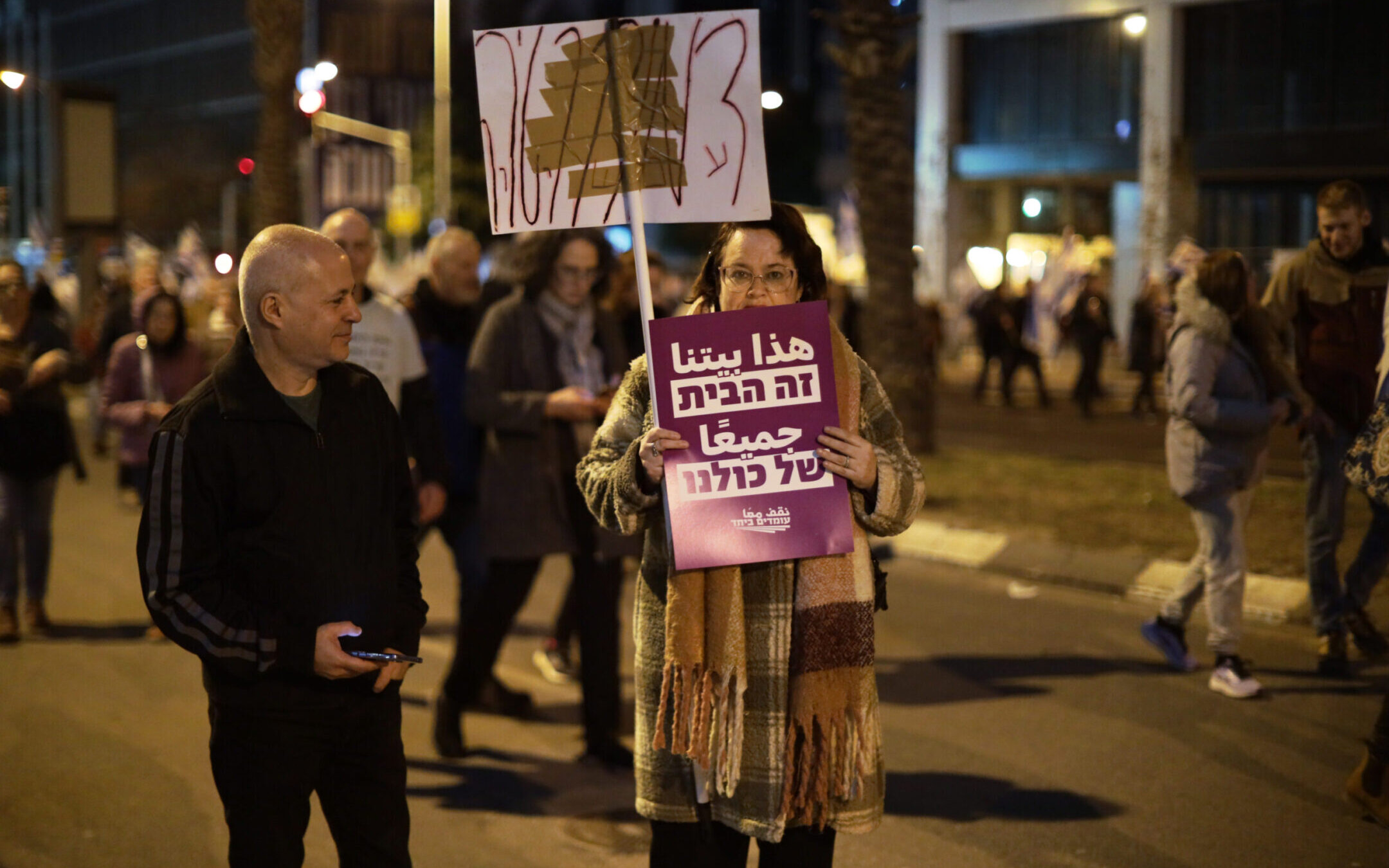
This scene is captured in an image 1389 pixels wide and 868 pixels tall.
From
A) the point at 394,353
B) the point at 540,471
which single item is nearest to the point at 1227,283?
the point at 540,471

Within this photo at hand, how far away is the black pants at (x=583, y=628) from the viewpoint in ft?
18.5

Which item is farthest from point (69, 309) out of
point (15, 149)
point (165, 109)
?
point (15, 149)

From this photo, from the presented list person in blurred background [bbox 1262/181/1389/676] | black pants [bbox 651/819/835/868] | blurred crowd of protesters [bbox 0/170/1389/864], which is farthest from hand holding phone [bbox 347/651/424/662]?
person in blurred background [bbox 1262/181/1389/676]

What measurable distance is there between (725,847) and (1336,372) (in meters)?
4.74

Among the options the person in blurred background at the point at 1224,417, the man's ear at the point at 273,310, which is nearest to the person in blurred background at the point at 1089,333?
the person in blurred background at the point at 1224,417

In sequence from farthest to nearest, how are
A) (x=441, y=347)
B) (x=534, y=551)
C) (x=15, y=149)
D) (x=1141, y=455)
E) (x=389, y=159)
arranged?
(x=15, y=149) → (x=389, y=159) → (x=1141, y=455) → (x=441, y=347) → (x=534, y=551)

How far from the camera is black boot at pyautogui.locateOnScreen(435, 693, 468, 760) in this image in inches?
231

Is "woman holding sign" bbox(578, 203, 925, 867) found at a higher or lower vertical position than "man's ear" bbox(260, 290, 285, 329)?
lower

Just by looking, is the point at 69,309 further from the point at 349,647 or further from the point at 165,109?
the point at 165,109

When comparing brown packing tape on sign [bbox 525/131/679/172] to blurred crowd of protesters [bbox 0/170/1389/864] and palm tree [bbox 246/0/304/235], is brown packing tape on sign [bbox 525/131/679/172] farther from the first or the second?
palm tree [bbox 246/0/304/235]

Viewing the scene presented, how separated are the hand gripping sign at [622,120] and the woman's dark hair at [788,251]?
6cm

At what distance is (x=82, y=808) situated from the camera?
5227 mm

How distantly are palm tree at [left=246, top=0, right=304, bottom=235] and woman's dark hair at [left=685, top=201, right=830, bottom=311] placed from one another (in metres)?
15.9

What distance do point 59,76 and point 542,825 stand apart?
10201cm
